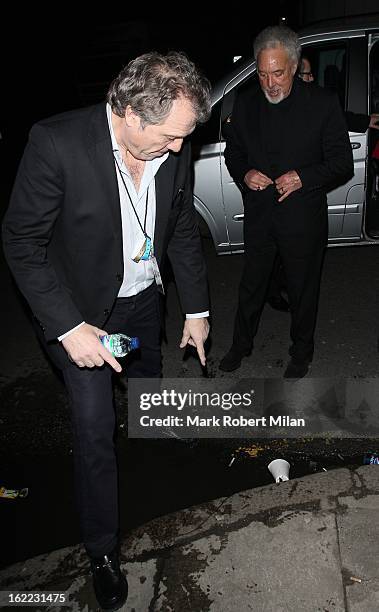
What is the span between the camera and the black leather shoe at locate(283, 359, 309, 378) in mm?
3965

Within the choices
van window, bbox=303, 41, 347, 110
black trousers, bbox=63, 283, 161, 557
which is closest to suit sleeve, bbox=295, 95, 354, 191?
black trousers, bbox=63, 283, 161, 557

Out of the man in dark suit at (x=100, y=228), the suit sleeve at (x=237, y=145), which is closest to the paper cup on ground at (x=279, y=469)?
the man in dark suit at (x=100, y=228)

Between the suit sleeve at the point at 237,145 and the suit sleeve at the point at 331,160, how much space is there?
39cm

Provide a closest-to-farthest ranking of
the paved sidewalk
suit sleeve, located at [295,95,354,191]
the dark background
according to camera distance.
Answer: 1. the paved sidewalk
2. suit sleeve, located at [295,95,354,191]
3. the dark background

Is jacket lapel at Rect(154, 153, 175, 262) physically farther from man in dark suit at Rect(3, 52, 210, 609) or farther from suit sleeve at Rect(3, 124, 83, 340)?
suit sleeve at Rect(3, 124, 83, 340)

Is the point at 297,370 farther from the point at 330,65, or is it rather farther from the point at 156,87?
the point at 330,65

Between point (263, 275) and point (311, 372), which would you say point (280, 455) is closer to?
point (311, 372)

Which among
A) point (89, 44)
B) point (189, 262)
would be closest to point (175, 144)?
point (189, 262)

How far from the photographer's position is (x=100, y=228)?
7.36 feet

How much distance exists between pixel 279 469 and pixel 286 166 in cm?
174

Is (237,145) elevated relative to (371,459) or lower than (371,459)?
elevated

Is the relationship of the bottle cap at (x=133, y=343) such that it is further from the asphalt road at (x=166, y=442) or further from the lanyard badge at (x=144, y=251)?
the asphalt road at (x=166, y=442)

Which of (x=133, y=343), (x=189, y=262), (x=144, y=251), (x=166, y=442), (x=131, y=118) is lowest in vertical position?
(x=166, y=442)

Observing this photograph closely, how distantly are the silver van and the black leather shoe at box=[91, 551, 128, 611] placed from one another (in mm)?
3198
